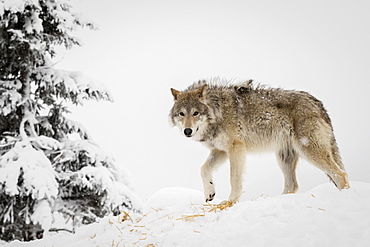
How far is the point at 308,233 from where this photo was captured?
332cm

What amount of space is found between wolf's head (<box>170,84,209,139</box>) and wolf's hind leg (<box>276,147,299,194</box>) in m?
1.68

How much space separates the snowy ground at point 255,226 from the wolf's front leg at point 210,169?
6.85 feet

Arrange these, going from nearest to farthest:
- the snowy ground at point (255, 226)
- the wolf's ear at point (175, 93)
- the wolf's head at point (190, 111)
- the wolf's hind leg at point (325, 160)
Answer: the snowy ground at point (255, 226), the wolf's hind leg at point (325, 160), the wolf's head at point (190, 111), the wolf's ear at point (175, 93)

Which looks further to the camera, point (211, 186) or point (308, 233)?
point (211, 186)

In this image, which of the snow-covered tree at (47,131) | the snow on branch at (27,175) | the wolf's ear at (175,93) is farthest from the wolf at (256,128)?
the snow on branch at (27,175)

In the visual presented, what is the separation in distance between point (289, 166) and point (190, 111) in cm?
216

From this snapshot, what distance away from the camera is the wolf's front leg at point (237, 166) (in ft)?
22.0

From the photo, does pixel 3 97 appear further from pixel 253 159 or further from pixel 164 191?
pixel 253 159

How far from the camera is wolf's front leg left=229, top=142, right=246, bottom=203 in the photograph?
6.72 metres

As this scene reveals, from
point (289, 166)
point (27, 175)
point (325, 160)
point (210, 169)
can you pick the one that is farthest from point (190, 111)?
point (27, 175)

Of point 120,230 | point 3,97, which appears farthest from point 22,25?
point 120,230

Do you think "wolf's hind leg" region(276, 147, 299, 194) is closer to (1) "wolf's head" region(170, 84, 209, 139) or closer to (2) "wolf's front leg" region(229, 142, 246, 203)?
(2) "wolf's front leg" region(229, 142, 246, 203)

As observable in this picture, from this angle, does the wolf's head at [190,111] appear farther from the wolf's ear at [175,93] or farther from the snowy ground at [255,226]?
the snowy ground at [255,226]

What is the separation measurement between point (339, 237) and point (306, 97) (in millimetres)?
4610
